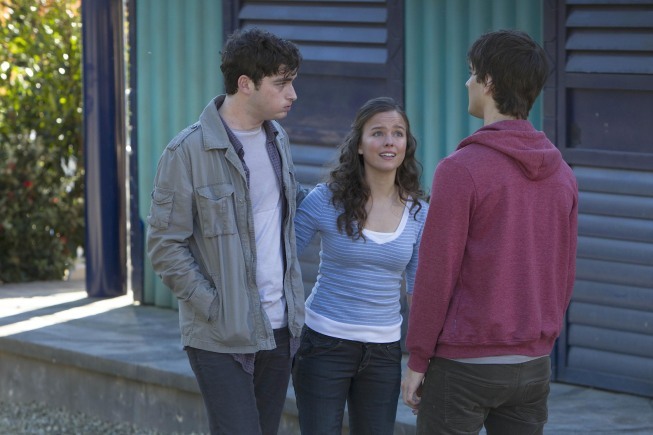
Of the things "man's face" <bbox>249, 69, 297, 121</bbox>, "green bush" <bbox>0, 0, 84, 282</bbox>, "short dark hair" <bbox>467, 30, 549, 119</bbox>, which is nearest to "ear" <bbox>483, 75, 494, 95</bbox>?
"short dark hair" <bbox>467, 30, 549, 119</bbox>

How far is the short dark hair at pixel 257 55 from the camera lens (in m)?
3.90

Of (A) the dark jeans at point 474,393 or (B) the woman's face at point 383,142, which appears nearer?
(A) the dark jeans at point 474,393

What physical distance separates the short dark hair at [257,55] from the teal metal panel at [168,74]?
3.66m

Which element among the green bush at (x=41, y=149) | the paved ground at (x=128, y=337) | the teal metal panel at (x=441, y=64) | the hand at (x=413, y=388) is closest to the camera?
the hand at (x=413, y=388)

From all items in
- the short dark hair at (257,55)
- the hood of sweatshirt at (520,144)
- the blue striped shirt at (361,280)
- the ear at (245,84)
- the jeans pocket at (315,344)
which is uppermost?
the short dark hair at (257,55)

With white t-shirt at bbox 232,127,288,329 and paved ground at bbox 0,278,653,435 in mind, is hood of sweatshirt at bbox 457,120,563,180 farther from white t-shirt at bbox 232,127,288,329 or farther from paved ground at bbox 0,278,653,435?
paved ground at bbox 0,278,653,435

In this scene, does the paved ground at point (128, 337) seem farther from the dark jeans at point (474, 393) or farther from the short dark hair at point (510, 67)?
the short dark hair at point (510, 67)

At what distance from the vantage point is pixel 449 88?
6.50 meters

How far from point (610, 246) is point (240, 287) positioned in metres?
2.60

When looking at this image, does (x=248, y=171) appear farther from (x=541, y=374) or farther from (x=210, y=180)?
(x=541, y=374)

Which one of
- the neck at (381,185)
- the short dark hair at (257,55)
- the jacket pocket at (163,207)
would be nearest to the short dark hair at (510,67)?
the short dark hair at (257,55)

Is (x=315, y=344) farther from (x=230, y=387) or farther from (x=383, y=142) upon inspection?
(x=383, y=142)

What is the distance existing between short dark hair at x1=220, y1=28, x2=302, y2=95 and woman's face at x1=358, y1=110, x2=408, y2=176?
1.27 feet

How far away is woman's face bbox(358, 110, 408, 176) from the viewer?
410cm
